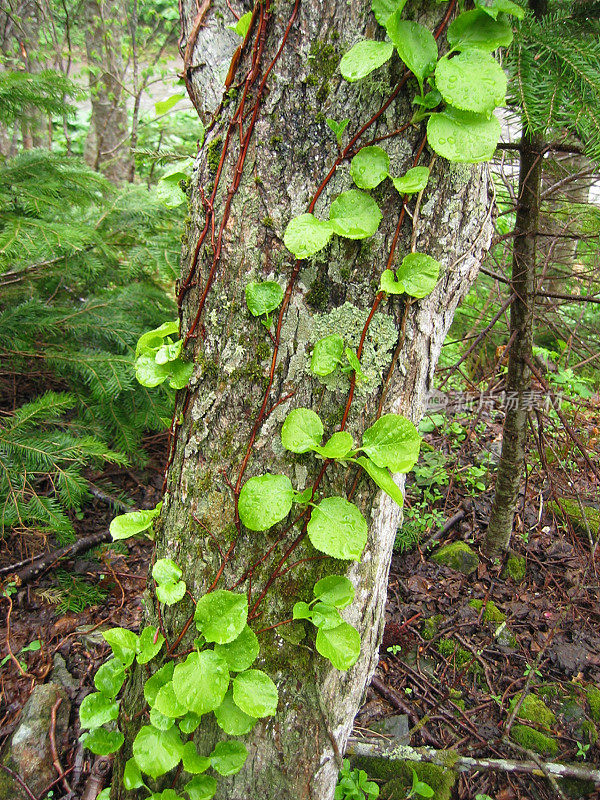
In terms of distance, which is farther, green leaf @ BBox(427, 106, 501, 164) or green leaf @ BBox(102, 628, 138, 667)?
A: green leaf @ BBox(102, 628, 138, 667)

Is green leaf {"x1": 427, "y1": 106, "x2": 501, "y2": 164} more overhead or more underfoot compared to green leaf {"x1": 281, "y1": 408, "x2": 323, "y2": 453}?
more overhead

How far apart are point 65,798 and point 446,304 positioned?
203 cm

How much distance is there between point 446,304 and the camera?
133 centimetres

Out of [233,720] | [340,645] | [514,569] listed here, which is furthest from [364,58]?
[514,569]

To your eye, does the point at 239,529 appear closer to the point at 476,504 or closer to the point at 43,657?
the point at 43,657

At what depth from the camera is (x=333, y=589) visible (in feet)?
→ 4.12

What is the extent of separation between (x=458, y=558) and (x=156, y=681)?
2.06m

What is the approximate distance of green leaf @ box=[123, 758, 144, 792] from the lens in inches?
50.3

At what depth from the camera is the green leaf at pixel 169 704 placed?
3.82ft

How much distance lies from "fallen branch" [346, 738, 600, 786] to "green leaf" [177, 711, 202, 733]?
923mm

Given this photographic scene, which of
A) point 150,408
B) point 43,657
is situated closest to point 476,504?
point 150,408

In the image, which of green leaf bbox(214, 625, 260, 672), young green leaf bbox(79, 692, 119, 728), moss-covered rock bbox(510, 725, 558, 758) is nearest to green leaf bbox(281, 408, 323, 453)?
green leaf bbox(214, 625, 260, 672)

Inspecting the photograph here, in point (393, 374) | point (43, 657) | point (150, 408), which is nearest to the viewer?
point (393, 374)

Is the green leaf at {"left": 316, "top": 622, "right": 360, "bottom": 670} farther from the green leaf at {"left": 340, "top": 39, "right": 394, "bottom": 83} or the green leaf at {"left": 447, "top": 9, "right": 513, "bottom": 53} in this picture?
the green leaf at {"left": 447, "top": 9, "right": 513, "bottom": 53}
